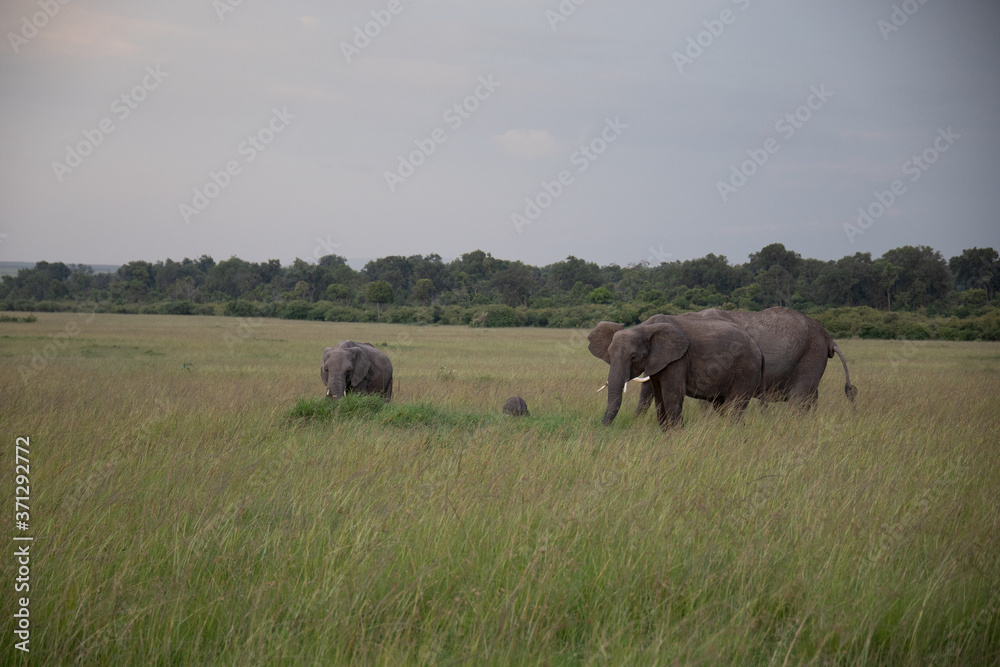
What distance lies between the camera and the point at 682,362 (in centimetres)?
976

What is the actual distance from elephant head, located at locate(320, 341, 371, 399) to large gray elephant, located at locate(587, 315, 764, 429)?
412cm

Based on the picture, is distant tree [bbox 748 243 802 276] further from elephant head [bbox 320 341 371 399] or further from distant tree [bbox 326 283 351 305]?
elephant head [bbox 320 341 371 399]

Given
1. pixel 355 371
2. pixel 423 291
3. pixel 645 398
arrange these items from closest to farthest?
pixel 645 398 < pixel 355 371 < pixel 423 291

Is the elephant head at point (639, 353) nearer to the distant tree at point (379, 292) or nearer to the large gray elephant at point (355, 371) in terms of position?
the large gray elephant at point (355, 371)

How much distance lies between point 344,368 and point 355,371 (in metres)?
0.41

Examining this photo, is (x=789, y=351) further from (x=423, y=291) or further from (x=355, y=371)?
(x=423, y=291)

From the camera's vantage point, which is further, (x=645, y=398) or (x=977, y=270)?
(x=977, y=270)

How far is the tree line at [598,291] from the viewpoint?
5656 centimetres

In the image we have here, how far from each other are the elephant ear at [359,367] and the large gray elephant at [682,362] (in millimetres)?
4102

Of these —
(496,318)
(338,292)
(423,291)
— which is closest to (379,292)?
(423,291)

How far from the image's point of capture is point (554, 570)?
12.5ft

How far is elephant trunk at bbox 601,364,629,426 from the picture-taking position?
31.2 ft

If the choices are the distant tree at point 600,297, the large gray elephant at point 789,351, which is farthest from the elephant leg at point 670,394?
the distant tree at point 600,297

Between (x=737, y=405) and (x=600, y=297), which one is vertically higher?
(x=600, y=297)
